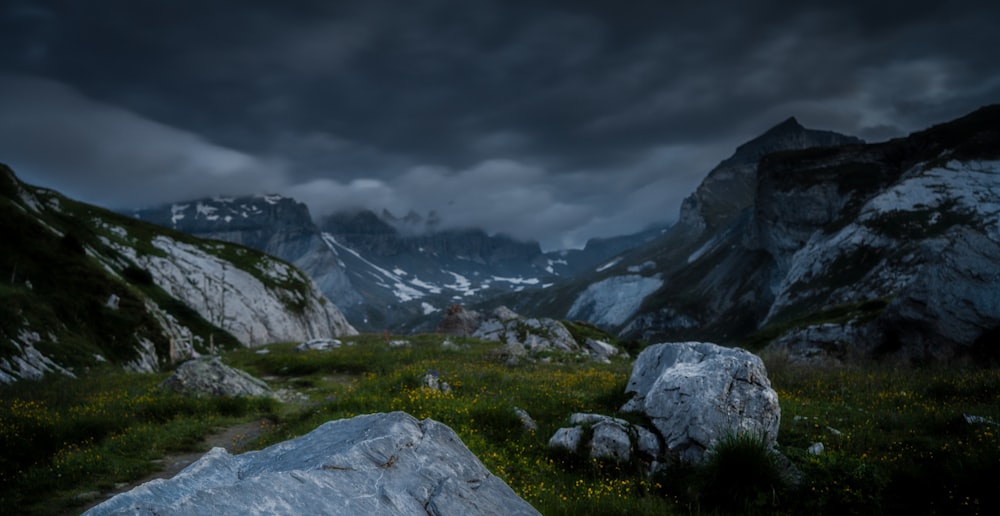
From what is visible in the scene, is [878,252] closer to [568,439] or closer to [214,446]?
[568,439]

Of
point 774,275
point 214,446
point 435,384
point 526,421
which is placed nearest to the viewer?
point 526,421

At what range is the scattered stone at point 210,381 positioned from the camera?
18.5 metres

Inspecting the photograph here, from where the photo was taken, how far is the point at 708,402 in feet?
35.2

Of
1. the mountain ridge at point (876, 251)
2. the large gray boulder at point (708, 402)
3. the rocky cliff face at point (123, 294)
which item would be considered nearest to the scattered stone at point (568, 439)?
the large gray boulder at point (708, 402)

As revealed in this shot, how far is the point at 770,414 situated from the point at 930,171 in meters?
134

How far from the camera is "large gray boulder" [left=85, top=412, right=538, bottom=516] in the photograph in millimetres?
4297

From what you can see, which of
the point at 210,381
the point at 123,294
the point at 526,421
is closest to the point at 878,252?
the point at 526,421

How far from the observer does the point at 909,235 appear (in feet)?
306

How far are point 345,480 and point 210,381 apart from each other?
17367mm

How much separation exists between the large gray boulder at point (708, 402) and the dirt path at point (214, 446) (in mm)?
10987

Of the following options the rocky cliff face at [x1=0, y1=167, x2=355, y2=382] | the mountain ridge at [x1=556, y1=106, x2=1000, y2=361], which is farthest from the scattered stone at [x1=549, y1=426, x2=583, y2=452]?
the rocky cliff face at [x1=0, y1=167, x2=355, y2=382]

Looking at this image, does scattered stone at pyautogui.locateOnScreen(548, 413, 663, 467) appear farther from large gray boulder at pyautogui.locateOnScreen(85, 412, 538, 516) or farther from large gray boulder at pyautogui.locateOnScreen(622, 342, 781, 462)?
large gray boulder at pyautogui.locateOnScreen(85, 412, 538, 516)

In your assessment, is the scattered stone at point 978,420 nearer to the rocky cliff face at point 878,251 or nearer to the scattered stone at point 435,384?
the rocky cliff face at point 878,251

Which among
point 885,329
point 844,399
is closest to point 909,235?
point 885,329
